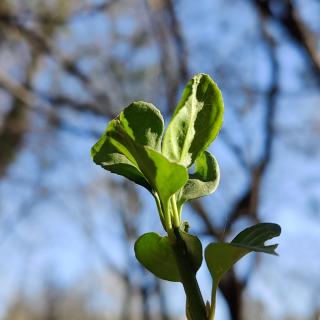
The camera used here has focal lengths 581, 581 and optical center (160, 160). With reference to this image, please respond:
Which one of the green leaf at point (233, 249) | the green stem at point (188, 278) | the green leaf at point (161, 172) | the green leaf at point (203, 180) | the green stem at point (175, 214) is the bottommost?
the green stem at point (188, 278)

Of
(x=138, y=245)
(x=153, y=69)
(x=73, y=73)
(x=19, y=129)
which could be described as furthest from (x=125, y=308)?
(x=138, y=245)

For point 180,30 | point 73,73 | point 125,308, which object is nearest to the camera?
point 180,30

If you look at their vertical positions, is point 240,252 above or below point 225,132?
below

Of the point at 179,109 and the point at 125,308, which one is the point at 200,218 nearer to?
the point at 179,109

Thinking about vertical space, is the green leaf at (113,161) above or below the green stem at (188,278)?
above
